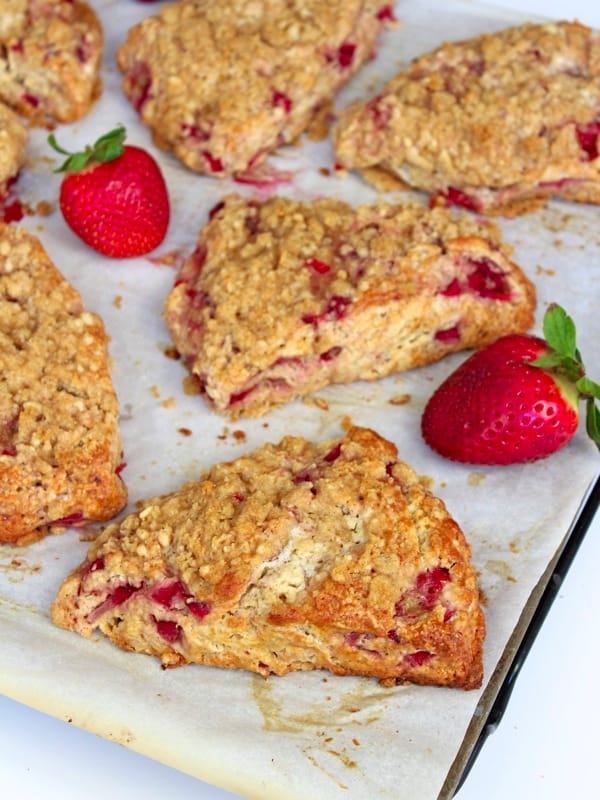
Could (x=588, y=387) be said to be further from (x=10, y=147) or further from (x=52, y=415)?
(x=10, y=147)

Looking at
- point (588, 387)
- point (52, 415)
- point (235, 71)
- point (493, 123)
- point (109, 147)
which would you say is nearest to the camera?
point (588, 387)

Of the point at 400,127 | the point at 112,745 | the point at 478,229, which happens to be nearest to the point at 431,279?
the point at 478,229

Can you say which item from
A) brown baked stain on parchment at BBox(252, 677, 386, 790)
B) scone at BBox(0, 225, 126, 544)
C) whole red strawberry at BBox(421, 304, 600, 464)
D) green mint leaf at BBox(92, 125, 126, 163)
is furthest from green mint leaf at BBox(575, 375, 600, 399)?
green mint leaf at BBox(92, 125, 126, 163)

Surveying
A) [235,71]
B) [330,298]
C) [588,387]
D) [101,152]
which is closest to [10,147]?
[101,152]

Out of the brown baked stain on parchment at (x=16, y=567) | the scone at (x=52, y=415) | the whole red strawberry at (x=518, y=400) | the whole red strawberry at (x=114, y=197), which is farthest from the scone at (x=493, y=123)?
the brown baked stain on parchment at (x=16, y=567)

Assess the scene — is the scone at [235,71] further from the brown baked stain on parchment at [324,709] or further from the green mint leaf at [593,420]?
the brown baked stain on parchment at [324,709]

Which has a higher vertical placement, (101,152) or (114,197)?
(101,152)

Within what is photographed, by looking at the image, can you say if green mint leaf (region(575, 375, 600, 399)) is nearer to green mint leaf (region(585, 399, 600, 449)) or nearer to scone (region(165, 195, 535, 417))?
green mint leaf (region(585, 399, 600, 449))
